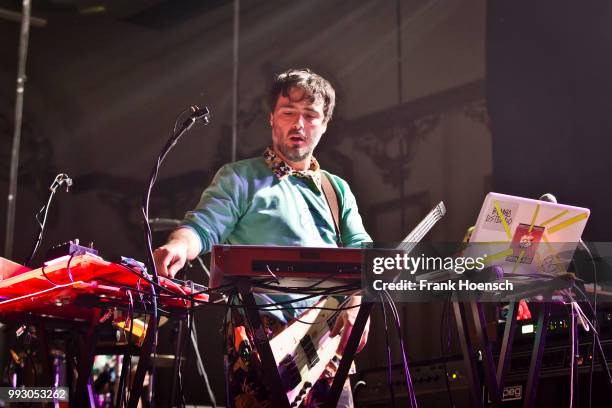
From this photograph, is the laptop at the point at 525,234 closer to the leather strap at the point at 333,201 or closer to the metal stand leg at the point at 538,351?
the metal stand leg at the point at 538,351

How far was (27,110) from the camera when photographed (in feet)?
19.7

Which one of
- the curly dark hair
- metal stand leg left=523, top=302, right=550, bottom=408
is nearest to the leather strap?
the curly dark hair

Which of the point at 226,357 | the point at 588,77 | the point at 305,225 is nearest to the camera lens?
the point at 226,357

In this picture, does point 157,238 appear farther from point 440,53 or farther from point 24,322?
point 24,322

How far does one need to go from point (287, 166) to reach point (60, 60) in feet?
12.6

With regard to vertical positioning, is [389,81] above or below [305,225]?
above

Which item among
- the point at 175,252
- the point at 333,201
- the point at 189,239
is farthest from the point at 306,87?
the point at 175,252

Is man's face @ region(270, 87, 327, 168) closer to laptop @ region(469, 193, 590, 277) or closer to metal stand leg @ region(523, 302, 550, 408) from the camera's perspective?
laptop @ region(469, 193, 590, 277)

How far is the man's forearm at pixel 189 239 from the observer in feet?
8.08

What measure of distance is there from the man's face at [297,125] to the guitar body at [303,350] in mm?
619

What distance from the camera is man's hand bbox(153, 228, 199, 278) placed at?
2.32 m

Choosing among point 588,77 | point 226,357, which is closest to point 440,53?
point 588,77

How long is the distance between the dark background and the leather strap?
1.59 metres

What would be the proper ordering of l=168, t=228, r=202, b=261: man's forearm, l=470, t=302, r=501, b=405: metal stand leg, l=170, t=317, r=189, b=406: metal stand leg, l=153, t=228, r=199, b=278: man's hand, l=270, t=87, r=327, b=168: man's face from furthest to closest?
1. l=270, t=87, r=327, b=168: man's face
2. l=170, t=317, r=189, b=406: metal stand leg
3. l=168, t=228, r=202, b=261: man's forearm
4. l=153, t=228, r=199, b=278: man's hand
5. l=470, t=302, r=501, b=405: metal stand leg
